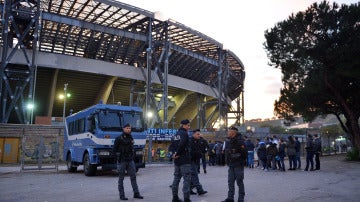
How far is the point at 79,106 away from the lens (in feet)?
132


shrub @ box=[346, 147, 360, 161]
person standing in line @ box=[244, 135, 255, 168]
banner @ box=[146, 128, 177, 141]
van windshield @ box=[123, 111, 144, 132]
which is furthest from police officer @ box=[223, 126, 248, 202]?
shrub @ box=[346, 147, 360, 161]

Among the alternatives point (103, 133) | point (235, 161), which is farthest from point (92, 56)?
point (235, 161)

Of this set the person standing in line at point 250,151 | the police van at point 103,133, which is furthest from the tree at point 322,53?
the police van at point 103,133

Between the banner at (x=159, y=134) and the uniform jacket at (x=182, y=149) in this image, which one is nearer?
the uniform jacket at (x=182, y=149)

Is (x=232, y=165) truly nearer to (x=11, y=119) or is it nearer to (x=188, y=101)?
(x=11, y=119)

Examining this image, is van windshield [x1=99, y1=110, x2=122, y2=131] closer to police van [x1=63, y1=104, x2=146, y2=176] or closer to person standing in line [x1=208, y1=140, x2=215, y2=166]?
police van [x1=63, y1=104, x2=146, y2=176]

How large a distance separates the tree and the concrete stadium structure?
12868 mm

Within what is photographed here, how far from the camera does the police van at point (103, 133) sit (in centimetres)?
1234

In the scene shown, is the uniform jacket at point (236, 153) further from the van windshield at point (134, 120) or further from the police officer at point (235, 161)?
the van windshield at point (134, 120)

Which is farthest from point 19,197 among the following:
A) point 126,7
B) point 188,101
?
point 188,101

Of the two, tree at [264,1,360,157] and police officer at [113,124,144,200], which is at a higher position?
tree at [264,1,360,157]

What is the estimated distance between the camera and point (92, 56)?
1417 inches

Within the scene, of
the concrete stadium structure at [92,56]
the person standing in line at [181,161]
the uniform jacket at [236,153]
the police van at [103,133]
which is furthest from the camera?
the concrete stadium structure at [92,56]

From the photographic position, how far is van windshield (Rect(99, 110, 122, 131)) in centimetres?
1245
